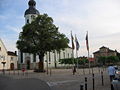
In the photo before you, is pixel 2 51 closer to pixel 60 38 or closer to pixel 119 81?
pixel 60 38

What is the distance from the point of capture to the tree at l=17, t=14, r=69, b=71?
51081mm

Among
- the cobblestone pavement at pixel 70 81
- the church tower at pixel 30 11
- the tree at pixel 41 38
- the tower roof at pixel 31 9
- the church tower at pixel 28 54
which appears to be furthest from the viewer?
the tower roof at pixel 31 9

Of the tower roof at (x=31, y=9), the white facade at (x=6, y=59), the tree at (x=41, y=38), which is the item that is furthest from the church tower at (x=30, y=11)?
the tree at (x=41, y=38)

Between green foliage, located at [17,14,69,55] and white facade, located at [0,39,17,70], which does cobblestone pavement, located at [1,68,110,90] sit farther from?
white facade, located at [0,39,17,70]

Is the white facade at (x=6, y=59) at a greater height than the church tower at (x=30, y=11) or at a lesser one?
lesser

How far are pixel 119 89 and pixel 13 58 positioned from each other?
9083 centimetres

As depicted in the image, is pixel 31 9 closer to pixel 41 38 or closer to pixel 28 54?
pixel 28 54

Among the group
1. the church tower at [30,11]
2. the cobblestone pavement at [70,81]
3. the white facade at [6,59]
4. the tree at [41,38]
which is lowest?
the cobblestone pavement at [70,81]

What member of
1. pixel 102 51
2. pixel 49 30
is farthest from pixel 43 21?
pixel 102 51

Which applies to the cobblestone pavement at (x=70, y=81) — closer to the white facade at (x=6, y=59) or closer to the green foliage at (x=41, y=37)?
the green foliage at (x=41, y=37)

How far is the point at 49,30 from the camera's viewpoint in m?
53.0

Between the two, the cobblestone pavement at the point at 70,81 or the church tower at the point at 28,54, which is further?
the church tower at the point at 28,54

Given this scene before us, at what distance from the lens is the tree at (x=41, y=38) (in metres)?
51.1

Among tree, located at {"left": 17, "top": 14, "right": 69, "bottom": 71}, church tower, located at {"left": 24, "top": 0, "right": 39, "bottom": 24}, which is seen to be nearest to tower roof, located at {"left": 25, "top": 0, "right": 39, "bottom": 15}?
church tower, located at {"left": 24, "top": 0, "right": 39, "bottom": 24}
